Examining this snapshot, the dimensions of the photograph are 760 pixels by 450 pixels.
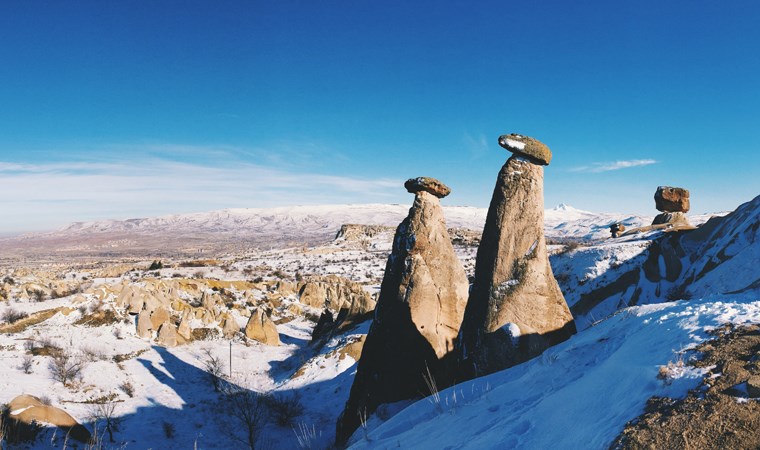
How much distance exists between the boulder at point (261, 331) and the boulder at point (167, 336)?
4.41 metres

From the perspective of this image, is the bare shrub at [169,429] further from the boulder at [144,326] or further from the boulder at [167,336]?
the boulder at [144,326]

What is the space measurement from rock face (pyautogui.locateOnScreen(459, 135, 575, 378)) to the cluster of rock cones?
0.8 inches

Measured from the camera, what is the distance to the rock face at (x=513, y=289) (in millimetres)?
8031

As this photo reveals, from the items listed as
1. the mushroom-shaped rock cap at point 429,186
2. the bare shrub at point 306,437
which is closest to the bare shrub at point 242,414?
the bare shrub at point 306,437

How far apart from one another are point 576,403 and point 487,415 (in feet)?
3.56

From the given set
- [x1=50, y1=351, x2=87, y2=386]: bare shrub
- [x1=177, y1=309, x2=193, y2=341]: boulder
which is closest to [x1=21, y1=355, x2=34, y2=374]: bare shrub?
[x1=50, y1=351, x2=87, y2=386]: bare shrub

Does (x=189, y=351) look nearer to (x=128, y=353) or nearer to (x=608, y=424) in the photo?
(x=128, y=353)

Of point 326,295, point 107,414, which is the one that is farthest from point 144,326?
point 326,295

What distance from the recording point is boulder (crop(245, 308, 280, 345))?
2731cm

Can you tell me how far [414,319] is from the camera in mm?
10297

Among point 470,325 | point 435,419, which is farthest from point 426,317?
point 435,419

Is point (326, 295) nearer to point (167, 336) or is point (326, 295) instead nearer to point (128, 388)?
point (167, 336)

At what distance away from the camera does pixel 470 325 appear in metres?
8.73

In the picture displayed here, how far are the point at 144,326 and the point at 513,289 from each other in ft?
78.9
